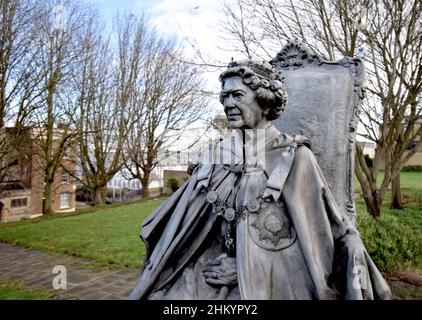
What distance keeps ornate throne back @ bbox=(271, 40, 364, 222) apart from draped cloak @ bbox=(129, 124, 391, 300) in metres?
1.20

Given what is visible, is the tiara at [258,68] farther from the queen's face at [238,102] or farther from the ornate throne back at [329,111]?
the ornate throne back at [329,111]

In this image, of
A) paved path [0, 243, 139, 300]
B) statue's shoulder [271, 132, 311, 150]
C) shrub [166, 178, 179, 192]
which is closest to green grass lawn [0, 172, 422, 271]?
paved path [0, 243, 139, 300]

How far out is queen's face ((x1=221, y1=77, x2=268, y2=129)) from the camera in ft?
5.25

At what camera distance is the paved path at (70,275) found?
4223 millimetres

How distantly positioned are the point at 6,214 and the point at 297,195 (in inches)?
1053

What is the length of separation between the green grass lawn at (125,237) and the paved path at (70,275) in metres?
0.32

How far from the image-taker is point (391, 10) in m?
6.32

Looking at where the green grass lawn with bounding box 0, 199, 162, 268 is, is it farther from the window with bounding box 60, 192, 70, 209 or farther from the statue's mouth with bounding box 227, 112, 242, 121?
the window with bounding box 60, 192, 70, 209

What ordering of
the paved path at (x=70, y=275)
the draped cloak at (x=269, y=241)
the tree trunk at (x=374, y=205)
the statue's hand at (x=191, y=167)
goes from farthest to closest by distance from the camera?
the tree trunk at (x=374, y=205) < the paved path at (x=70, y=275) < the statue's hand at (x=191, y=167) < the draped cloak at (x=269, y=241)

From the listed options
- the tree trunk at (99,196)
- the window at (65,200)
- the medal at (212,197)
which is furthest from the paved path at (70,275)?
the window at (65,200)

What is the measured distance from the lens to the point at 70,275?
4973 millimetres

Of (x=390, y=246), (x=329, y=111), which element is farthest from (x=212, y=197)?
(x=390, y=246)
